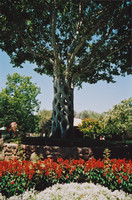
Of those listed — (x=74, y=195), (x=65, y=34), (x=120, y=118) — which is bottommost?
(x=74, y=195)

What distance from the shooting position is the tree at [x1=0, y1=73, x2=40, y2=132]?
2505 cm

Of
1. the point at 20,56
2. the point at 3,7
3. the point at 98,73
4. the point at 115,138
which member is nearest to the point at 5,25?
the point at 3,7

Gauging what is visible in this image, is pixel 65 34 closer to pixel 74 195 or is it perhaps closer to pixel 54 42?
pixel 54 42

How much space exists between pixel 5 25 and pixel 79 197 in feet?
26.4

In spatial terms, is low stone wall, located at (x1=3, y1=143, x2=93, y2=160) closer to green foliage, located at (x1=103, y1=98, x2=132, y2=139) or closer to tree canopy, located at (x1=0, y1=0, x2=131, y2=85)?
green foliage, located at (x1=103, y1=98, x2=132, y2=139)

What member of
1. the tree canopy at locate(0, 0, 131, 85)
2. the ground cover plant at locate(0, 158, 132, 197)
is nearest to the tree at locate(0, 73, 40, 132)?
the tree canopy at locate(0, 0, 131, 85)

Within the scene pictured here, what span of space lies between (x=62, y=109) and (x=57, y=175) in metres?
5.79

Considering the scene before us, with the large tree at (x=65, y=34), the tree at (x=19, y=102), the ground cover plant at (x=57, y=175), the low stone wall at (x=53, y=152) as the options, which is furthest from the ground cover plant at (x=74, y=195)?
the tree at (x=19, y=102)

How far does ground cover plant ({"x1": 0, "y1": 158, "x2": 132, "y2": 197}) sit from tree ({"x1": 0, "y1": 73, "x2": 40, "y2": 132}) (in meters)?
19.8

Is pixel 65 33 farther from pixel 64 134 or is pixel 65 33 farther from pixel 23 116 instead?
pixel 23 116

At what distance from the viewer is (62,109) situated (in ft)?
32.4

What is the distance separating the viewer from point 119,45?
9727 mm

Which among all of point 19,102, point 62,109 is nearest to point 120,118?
point 62,109

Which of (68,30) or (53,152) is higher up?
(68,30)
